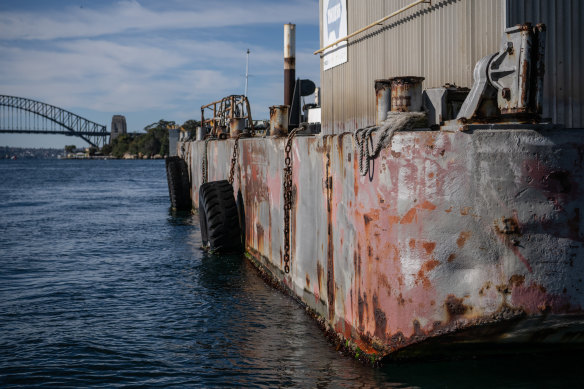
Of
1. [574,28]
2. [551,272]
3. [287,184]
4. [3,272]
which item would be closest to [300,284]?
[287,184]

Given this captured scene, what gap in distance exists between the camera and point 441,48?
809 centimetres

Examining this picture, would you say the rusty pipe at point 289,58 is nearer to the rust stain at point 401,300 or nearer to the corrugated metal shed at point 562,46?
the corrugated metal shed at point 562,46

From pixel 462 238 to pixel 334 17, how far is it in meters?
7.70

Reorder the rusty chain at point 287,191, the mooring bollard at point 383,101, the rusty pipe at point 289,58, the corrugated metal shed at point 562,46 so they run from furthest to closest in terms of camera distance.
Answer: the rusty pipe at point 289,58 < the rusty chain at point 287,191 < the corrugated metal shed at point 562,46 < the mooring bollard at point 383,101

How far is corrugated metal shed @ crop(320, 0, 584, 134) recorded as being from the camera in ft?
21.8

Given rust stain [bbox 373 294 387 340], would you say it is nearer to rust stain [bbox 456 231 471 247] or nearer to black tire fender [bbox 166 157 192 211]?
rust stain [bbox 456 231 471 247]

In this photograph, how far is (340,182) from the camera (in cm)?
645

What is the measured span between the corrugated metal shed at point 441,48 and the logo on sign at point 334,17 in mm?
494

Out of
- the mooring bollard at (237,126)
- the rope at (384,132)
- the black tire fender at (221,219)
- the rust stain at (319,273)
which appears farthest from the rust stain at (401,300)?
the mooring bollard at (237,126)

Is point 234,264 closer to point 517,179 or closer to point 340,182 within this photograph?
point 340,182

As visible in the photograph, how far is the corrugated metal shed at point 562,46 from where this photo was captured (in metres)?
6.61

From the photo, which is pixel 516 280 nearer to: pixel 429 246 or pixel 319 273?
pixel 429 246

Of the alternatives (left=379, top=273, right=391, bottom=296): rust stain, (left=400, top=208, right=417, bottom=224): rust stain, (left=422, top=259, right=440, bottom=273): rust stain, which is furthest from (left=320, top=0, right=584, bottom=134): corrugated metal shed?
(left=379, top=273, right=391, bottom=296): rust stain

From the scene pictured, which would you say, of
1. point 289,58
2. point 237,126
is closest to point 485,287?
point 237,126
